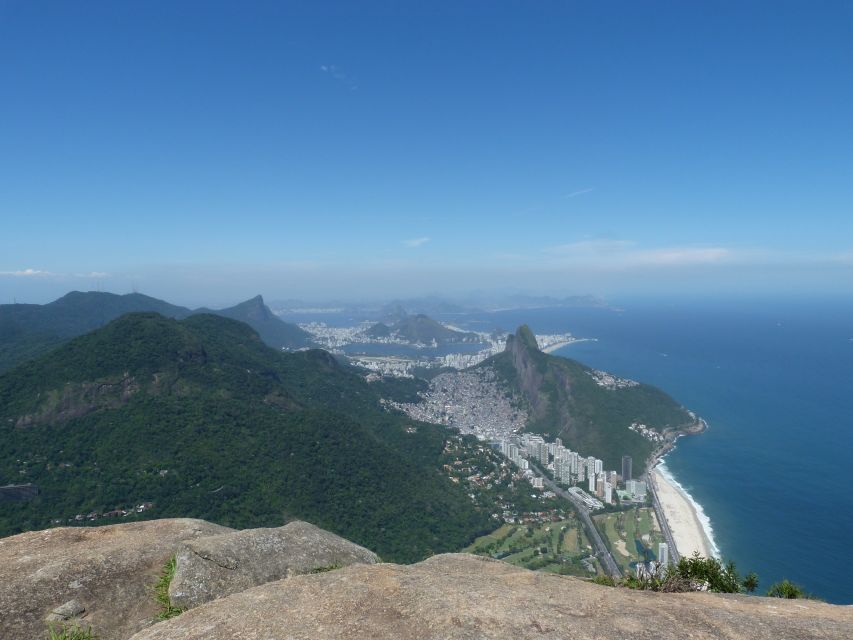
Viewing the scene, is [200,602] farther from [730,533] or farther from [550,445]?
[550,445]

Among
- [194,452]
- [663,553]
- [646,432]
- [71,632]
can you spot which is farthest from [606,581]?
[646,432]

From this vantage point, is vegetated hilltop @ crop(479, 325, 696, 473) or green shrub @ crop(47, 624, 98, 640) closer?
green shrub @ crop(47, 624, 98, 640)

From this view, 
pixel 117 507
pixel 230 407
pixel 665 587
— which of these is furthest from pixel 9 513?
pixel 665 587

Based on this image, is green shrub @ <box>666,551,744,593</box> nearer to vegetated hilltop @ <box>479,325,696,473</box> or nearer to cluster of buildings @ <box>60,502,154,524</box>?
cluster of buildings @ <box>60,502,154,524</box>

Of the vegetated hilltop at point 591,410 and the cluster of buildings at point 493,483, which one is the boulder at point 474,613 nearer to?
the cluster of buildings at point 493,483

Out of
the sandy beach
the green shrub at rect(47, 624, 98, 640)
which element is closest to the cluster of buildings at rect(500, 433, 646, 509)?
the sandy beach

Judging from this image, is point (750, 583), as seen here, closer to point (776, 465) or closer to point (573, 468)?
point (573, 468)
